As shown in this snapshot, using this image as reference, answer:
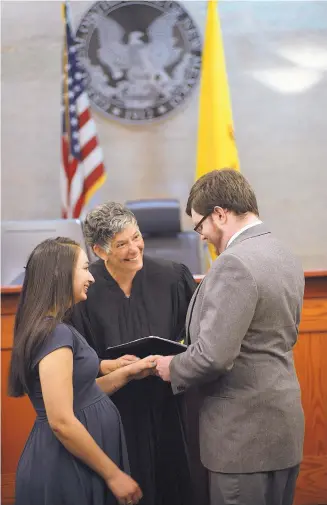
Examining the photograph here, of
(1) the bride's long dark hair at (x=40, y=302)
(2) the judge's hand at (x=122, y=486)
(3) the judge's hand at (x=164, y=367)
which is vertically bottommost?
(2) the judge's hand at (x=122, y=486)

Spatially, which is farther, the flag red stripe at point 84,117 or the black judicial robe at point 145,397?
the flag red stripe at point 84,117

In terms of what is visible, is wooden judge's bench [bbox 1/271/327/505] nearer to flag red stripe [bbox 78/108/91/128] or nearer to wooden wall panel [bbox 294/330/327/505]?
wooden wall panel [bbox 294/330/327/505]

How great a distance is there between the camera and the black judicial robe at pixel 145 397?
215 cm

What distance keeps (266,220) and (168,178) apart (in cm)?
86

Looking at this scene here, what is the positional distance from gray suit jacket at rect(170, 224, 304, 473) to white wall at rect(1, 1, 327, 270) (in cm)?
361

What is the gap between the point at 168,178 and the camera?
5281 mm

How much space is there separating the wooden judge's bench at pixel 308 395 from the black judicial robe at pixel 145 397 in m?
0.69

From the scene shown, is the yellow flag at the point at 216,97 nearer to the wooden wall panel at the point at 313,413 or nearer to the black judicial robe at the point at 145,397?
the wooden wall panel at the point at 313,413

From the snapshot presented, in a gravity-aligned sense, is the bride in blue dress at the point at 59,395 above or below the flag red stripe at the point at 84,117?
below

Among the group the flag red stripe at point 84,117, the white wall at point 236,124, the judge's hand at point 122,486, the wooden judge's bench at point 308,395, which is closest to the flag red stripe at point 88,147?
the flag red stripe at point 84,117

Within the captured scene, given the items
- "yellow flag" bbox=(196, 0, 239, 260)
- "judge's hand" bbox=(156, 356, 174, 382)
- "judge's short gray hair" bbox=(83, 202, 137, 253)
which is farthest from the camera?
"yellow flag" bbox=(196, 0, 239, 260)

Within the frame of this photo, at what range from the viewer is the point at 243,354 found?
1.67 metres

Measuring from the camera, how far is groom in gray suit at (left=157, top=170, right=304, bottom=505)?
1613 millimetres

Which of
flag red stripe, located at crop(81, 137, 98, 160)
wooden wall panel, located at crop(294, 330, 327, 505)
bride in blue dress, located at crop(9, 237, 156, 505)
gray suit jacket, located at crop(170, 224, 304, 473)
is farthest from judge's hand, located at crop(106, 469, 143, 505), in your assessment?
flag red stripe, located at crop(81, 137, 98, 160)
